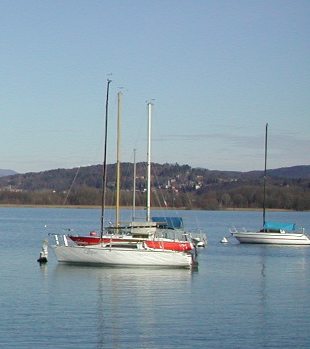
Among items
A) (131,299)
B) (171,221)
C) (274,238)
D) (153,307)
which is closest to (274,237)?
(274,238)

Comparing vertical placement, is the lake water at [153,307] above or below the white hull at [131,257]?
below

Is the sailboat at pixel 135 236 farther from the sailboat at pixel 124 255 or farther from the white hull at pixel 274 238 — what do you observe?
the white hull at pixel 274 238

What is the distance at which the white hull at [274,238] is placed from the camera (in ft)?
250

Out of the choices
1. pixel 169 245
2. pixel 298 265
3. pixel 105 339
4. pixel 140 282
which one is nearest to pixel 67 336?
pixel 105 339

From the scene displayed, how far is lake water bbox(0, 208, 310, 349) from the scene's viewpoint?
27.2m

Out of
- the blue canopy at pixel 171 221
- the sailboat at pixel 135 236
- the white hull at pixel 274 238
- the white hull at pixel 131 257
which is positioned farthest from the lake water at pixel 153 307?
the white hull at pixel 274 238

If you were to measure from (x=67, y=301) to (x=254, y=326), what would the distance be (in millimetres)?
8374

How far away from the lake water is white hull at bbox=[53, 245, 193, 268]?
1.96 feet

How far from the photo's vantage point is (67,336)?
89.2ft

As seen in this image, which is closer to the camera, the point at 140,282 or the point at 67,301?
the point at 67,301

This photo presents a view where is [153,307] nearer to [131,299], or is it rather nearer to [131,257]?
[131,299]

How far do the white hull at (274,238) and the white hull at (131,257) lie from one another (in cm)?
3004

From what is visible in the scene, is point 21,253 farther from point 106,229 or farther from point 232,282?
point 232,282

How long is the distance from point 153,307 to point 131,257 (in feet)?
43.6
